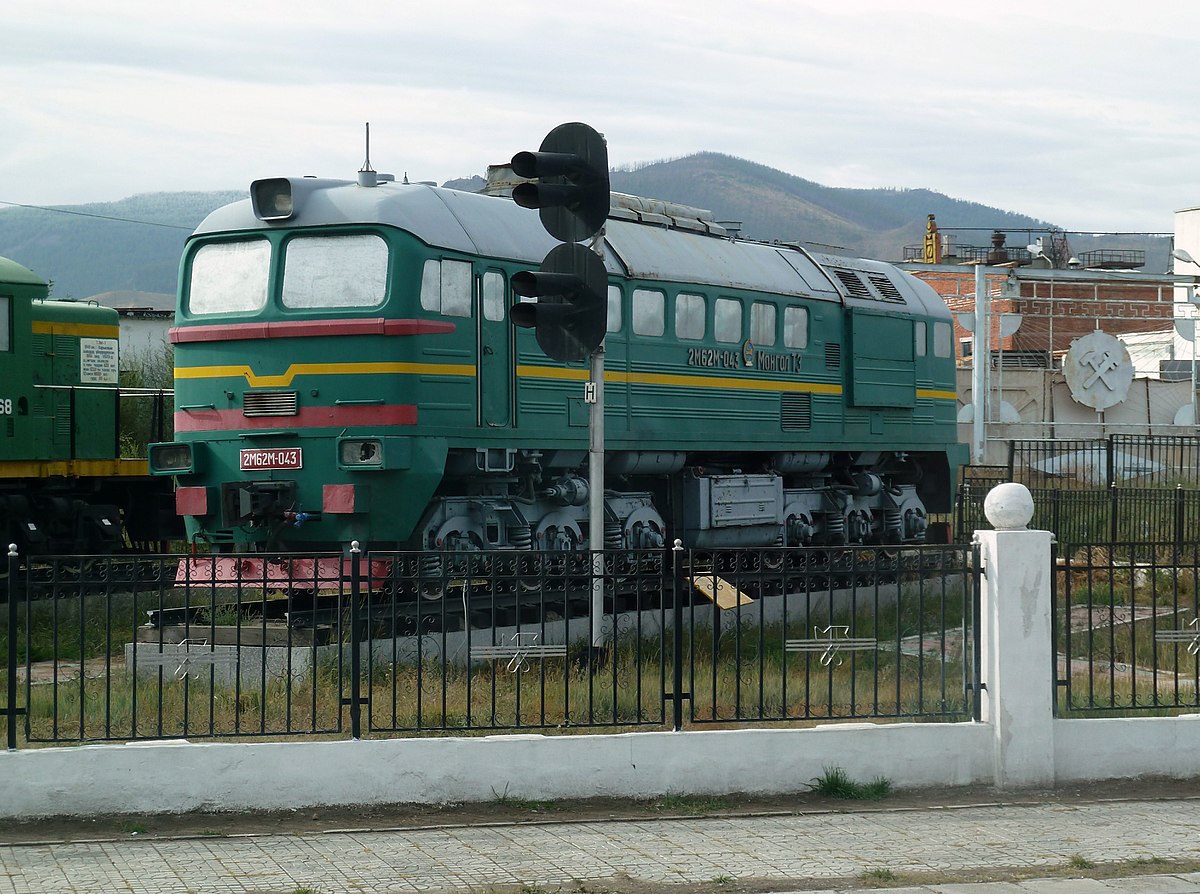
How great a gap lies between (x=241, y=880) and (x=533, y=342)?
8.27 m

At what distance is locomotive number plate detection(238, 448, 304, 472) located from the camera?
44.8ft

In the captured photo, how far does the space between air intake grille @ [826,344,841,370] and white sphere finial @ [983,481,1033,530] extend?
32.9 feet

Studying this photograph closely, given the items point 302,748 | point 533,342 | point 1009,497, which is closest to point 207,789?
point 302,748

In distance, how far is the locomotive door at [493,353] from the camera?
14.2 m

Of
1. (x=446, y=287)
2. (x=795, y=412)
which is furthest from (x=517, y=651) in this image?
(x=795, y=412)

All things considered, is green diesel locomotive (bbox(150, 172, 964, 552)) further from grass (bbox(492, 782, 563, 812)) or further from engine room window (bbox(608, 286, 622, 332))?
grass (bbox(492, 782, 563, 812))

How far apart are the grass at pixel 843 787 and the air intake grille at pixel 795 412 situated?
965 cm

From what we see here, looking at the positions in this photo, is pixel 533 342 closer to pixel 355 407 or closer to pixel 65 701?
pixel 355 407

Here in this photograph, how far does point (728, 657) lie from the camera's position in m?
12.8

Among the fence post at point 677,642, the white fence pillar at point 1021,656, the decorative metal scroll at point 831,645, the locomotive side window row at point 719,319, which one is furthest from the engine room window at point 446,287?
the white fence pillar at point 1021,656

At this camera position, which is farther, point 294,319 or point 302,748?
point 294,319

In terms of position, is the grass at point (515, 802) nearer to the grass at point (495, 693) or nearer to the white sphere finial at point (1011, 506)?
the grass at point (495, 693)

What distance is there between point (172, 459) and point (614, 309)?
4.63 metres

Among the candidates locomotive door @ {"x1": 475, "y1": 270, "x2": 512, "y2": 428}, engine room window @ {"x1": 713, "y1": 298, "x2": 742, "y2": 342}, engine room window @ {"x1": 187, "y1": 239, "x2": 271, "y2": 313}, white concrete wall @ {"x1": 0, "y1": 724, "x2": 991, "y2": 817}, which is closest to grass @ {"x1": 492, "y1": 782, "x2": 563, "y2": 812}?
white concrete wall @ {"x1": 0, "y1": 724, "x2": 991, "y2": 817}
